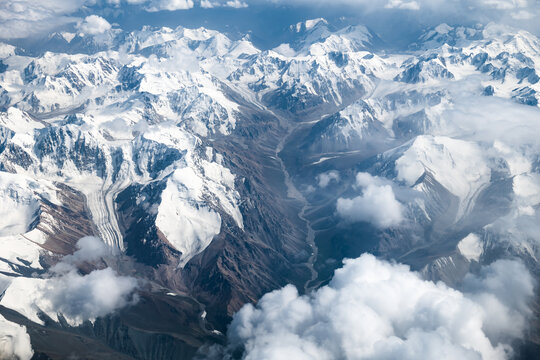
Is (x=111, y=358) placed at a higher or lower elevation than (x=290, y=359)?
lower

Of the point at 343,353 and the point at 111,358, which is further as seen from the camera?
the point at 111,358

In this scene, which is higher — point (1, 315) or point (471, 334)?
point (1, 315)

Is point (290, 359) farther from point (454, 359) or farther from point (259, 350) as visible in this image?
point (454, 359)

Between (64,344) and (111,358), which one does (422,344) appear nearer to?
(111,358)

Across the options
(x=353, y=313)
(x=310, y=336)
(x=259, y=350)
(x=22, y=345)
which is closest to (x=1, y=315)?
(x=22, y=345)

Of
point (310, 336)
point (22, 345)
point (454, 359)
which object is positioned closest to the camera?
point (454, 359)

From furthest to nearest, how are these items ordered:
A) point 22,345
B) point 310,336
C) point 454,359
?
point 310,336, point 22,345, point 454,359

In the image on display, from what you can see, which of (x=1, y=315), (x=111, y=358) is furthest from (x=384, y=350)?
(x=1, y=315)

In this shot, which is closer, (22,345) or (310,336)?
(22,345)
